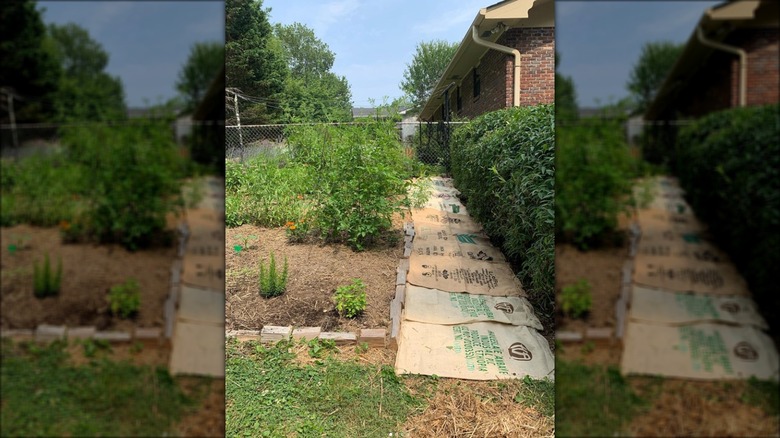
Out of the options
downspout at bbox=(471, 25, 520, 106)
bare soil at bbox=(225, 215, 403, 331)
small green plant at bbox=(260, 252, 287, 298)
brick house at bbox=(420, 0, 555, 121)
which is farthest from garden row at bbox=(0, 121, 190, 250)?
downspout at bbox=(471, 25, 520, 106)

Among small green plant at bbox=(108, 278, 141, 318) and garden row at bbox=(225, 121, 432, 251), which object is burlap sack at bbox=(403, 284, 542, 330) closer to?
garden row at bbox=(225, 121, 432, 251)

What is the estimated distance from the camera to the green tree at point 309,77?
478 inches

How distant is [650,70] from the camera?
1.65 feet

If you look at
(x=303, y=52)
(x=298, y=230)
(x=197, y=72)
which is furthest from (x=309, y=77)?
(x=197, y=72)

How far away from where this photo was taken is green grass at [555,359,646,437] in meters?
0.53

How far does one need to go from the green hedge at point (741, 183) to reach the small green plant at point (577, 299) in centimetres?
13

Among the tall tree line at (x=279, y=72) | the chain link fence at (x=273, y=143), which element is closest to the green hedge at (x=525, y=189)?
the chain link fence at (x=273, y=143)

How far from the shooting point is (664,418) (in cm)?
52

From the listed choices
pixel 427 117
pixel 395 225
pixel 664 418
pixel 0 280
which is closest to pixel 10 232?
pixel 0 280

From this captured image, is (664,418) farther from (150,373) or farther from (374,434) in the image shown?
(374,434)

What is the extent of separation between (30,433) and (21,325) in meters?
0.13

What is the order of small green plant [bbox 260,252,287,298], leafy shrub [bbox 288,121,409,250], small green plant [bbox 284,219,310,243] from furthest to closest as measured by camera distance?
1. small green plant [bbox 284,219,310,243]
2. leafy shrub [bbox 288,121,409,250]
3. small green plant [bbox 260,252,287,298]

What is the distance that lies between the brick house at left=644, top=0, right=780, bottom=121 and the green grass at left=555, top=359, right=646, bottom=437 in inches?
10.9

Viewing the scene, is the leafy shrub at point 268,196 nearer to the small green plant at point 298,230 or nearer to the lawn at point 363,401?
the small green plant at point 298,230
